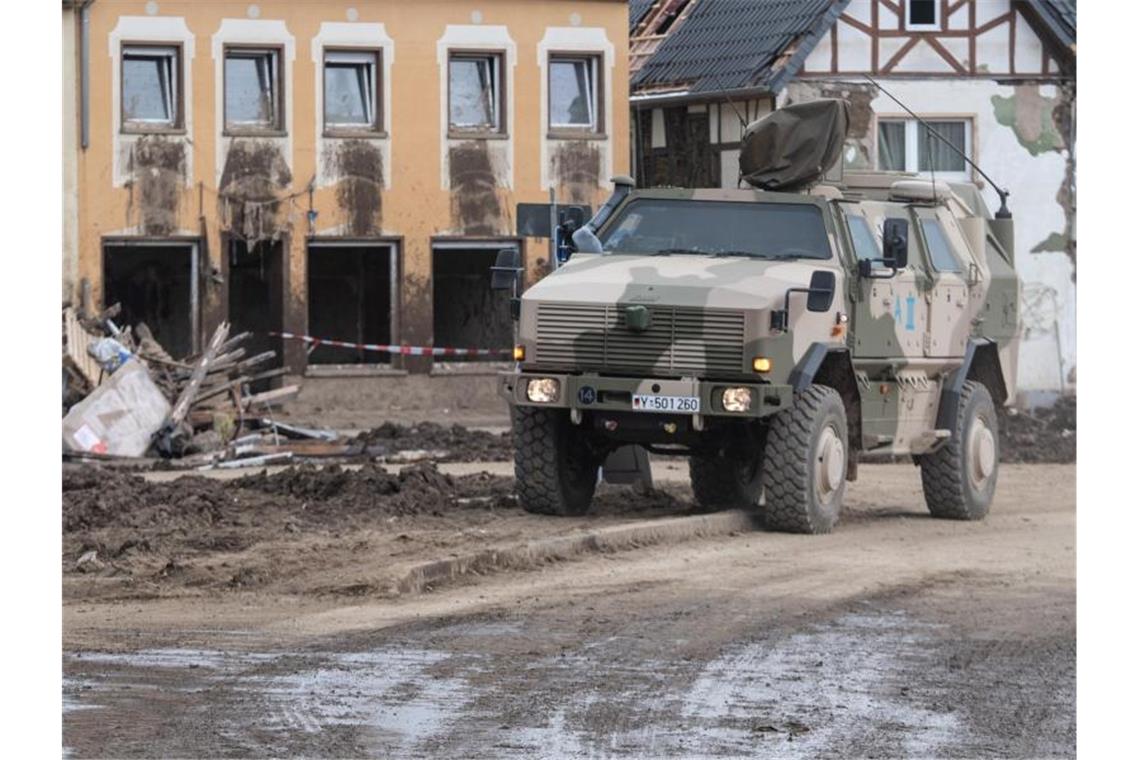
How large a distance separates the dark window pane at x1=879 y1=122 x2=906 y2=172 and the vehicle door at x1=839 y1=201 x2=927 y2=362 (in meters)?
13.0

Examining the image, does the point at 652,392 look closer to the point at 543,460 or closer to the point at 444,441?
the point at 543,460

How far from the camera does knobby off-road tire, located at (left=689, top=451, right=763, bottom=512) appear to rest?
1705cm

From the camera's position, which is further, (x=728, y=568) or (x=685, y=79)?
(x=685, y=79)

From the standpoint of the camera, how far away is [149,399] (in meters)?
23.2

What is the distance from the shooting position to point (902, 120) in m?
30.7

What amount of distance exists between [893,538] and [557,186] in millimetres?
14738

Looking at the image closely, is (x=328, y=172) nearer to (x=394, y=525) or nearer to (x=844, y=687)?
(x=394, y=525)

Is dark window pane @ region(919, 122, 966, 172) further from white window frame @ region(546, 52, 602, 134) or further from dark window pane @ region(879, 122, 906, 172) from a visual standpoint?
white window frame @ region(546, 52, 602, 134)

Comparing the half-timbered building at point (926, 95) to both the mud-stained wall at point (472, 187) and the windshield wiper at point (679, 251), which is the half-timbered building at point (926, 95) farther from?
A: the windshield wiper at point (679, 251)

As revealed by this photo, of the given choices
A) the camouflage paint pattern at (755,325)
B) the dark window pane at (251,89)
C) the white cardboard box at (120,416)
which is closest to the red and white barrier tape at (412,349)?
the dark window pane at (251,89)

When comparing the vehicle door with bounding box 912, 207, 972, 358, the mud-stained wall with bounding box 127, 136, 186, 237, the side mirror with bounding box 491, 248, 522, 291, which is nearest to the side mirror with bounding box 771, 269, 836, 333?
the side mirror with bounding box 491, 248, 522, 291

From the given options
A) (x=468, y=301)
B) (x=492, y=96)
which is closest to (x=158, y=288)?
(x=468, y=301)
